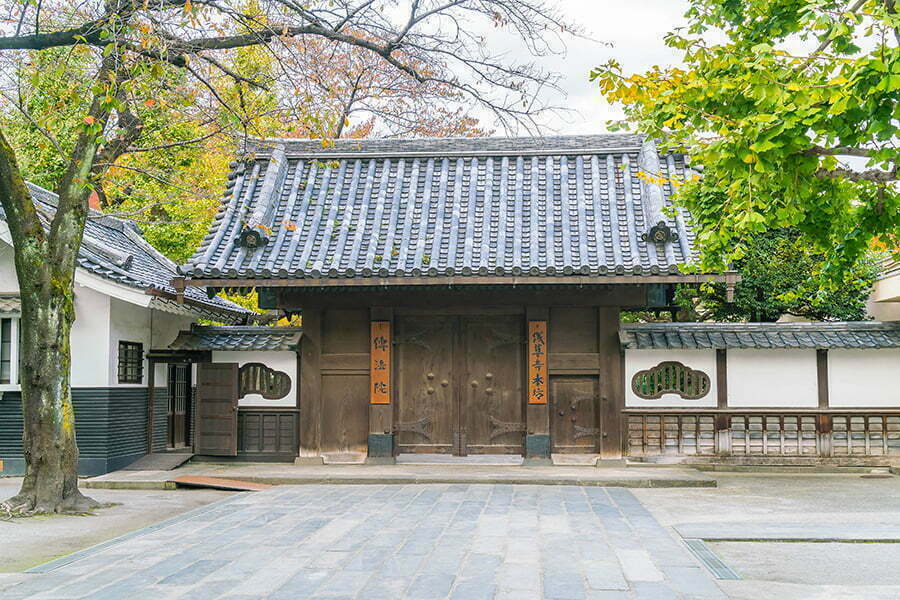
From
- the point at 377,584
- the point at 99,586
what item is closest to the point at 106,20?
the point at 99,586

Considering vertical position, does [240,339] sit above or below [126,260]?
below

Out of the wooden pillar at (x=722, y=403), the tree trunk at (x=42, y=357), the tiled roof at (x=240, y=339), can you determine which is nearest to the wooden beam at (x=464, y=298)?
the tiled roof at (x=240, y=339)

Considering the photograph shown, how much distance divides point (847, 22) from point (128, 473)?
37.9 feet

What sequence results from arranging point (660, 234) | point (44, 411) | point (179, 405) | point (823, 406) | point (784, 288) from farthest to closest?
point (784, 288)
point (179, 405)
point (823, 406)
point (660, 234)
point (44, 411)

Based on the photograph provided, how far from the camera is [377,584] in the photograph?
21.4 feet

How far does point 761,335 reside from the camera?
14359 mm

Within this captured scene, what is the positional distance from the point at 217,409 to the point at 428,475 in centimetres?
392

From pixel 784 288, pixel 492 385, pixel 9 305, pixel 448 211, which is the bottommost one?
pixel 492 385

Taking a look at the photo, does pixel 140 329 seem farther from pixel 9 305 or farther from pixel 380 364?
pixel 380 364

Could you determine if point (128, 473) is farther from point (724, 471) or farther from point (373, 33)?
Result: point (724, 471)

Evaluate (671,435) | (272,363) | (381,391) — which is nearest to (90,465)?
(272,363)

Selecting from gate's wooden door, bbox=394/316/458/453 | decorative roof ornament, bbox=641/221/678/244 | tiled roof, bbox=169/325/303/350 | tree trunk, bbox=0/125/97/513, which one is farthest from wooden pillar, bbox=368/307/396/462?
tree trunk, bbox=0/125/97/513

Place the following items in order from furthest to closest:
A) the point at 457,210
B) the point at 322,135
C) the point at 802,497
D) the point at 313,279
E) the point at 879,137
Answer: the point at 457,210, the point at 313,279, the point at 802,497, the point at 322,135, the point at 879,137

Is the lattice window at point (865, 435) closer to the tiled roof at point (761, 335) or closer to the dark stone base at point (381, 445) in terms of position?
the tiled roof at point (761, 335)
